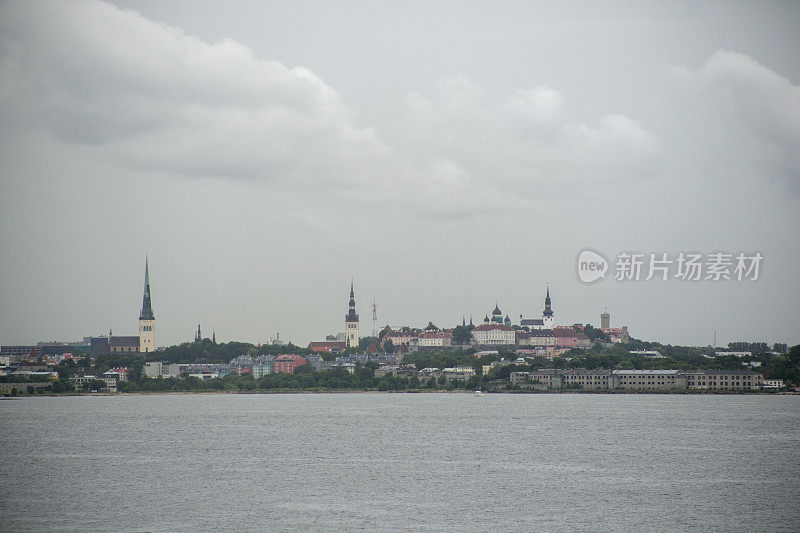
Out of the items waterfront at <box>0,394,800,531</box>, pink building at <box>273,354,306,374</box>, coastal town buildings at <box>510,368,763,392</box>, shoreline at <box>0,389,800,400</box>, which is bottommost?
waterfront at <box>0,394,800,531</box>

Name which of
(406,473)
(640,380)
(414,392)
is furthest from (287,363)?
(406,473)

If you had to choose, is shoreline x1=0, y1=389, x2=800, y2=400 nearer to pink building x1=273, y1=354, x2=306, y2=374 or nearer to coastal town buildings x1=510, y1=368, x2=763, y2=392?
coastal town buildings x1=510, y1=368, x2=763, y2=392

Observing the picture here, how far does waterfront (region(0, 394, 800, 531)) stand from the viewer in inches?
1359

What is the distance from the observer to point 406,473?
45469 millimetres

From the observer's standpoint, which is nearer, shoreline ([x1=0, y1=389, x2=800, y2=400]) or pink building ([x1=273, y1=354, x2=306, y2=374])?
shoreline ([x1=0, y1=389, x2=800, y2=400])

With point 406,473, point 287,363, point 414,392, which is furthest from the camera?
point 287,363

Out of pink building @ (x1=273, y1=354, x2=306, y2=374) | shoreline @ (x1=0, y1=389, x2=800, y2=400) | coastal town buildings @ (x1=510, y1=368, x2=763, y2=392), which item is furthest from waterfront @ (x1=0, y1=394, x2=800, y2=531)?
pink building @ (x1=273, y1=354, x2=306, y2=374)

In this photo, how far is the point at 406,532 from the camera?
105 ft

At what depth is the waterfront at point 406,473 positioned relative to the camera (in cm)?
3453

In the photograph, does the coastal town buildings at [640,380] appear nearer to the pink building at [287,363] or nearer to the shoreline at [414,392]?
the shoreline at [414,392]

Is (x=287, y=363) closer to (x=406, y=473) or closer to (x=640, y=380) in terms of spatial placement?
(x=640, y=380)

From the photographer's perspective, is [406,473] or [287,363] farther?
[287,363]

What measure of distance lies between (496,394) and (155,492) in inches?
3896

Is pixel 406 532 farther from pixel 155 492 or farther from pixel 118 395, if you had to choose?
pixel 118 395
